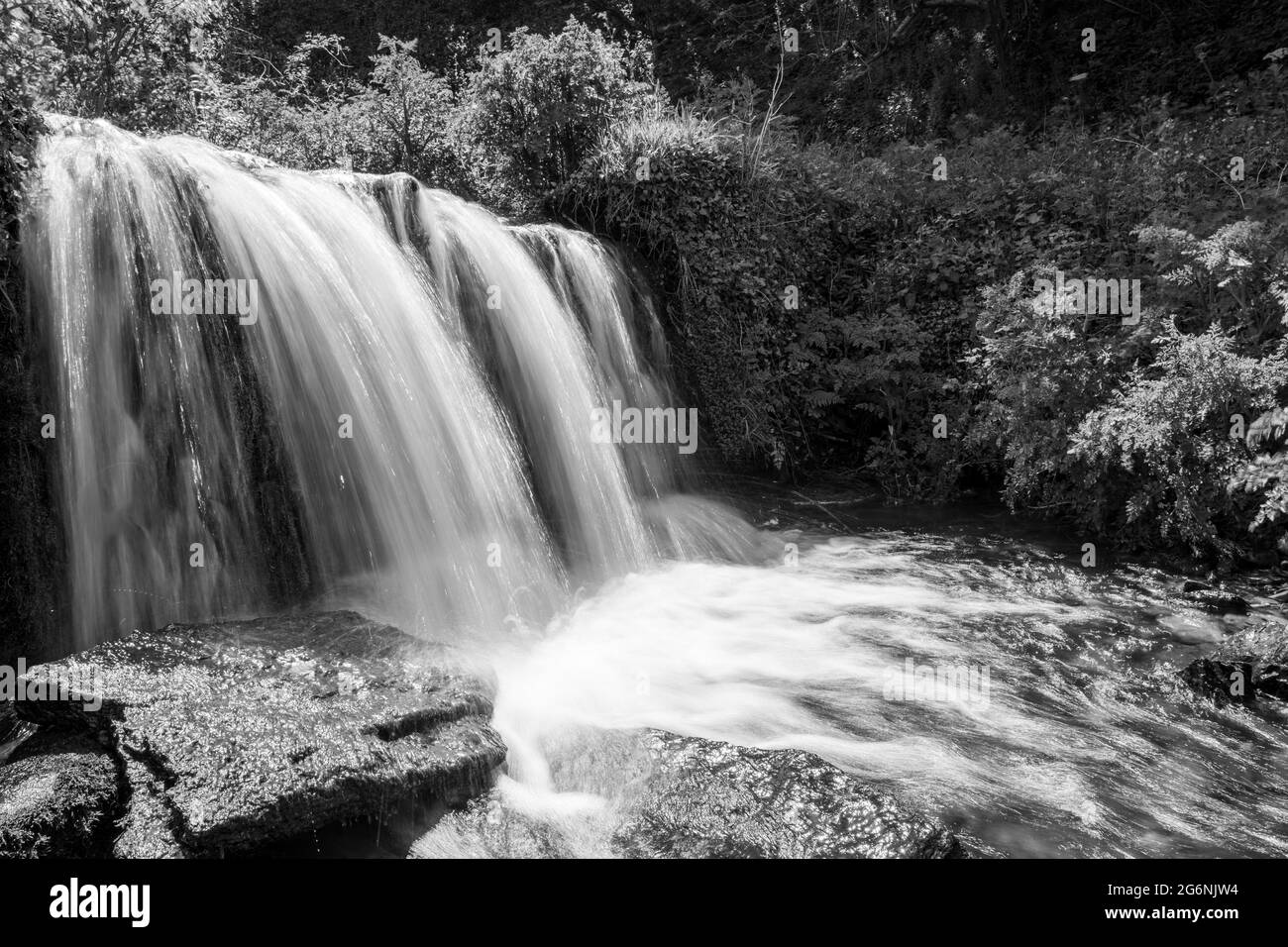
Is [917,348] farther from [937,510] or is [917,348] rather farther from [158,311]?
[158,311]

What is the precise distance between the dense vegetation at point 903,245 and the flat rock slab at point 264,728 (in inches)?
153

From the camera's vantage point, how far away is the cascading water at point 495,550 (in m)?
3.97

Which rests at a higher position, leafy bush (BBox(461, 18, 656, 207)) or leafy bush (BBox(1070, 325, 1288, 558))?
leafy bush (BBox(461, 18, 656, 207))

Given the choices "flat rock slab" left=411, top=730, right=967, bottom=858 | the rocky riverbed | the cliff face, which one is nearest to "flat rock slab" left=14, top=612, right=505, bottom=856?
the rocky riverbed

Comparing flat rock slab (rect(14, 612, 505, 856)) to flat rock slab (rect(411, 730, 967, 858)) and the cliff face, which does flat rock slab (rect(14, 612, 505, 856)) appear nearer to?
flat rock slab (rect(411, 730, 967, 858))

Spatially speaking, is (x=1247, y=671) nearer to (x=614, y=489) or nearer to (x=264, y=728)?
(x=614, y=489)

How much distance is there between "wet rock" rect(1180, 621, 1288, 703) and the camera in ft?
14.8

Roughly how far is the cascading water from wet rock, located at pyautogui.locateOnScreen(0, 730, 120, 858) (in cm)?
145

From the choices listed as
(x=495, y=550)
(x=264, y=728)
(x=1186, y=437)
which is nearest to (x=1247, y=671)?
(x=1186, y=437)

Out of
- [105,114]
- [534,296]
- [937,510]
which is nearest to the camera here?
[534,296]
